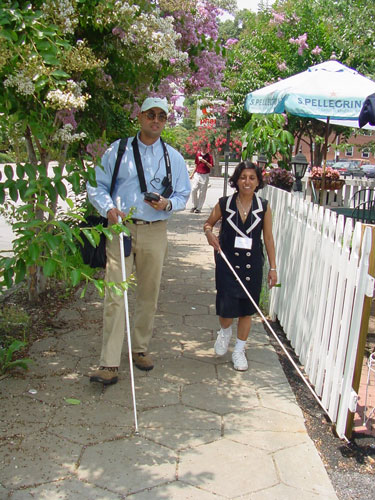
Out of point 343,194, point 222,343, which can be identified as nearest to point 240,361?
point 222,343

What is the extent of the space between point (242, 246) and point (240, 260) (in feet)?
0.37

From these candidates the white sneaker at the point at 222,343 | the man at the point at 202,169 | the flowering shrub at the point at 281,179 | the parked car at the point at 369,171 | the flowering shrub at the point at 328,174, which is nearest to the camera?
the white sneaker at the point at 222,343

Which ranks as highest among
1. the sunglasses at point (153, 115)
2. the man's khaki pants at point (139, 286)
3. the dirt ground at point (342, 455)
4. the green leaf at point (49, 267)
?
the sunglasses at point (153, 115)

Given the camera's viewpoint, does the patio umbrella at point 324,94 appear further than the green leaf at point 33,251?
Yes

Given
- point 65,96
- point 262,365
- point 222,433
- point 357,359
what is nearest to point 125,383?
point 222,433

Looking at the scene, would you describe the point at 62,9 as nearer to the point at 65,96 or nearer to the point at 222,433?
the point at 65,96

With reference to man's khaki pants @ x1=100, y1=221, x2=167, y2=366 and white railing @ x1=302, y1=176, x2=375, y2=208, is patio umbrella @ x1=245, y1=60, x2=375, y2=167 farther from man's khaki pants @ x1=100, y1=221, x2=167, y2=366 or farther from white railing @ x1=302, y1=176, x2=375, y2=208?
white railing @ x1=302, y1=176, x2=375, y2=208

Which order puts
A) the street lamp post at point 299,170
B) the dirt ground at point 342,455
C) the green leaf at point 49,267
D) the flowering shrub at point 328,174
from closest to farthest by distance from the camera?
the green leaf at point 49,267, the dirt ground at point 342,455, the street lamp post at point 299,170, the flowering shrub at point 328,174

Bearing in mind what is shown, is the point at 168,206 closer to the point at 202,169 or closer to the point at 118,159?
the point at 118,159

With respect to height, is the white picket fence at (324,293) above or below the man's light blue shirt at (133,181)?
below

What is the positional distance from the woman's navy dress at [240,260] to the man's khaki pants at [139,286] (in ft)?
1.77

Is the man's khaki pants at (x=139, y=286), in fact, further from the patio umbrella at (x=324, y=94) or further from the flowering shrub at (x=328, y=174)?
the flowering shrub at (x=328, y=174)

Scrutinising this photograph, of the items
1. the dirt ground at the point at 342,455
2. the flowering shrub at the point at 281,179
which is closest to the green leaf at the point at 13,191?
the dirt ground at the point at 342,455

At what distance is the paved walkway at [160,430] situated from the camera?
9.18ft
